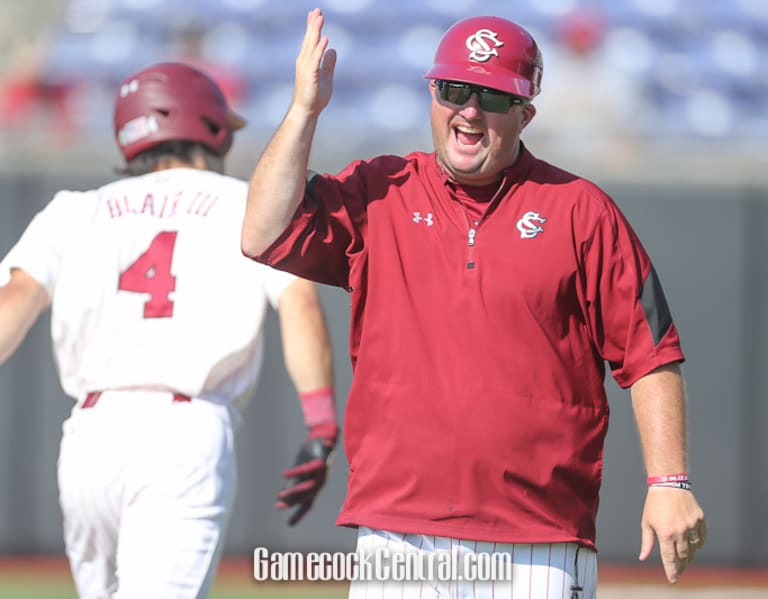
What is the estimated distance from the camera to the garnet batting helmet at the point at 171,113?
187 inches

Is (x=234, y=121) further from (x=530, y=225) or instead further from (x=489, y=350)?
(x=489, y=350)

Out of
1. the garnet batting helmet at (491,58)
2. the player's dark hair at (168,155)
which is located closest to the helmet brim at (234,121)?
the player's dark hair at (168,155)

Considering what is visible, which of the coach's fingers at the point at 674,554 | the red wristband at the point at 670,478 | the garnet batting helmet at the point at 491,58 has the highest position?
the garnet batting helmet at the point at 491,58

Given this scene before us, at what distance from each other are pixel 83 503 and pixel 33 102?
274 inches

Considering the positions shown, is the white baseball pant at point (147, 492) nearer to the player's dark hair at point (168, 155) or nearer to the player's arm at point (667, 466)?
the player's dark hair at point (168, 155)

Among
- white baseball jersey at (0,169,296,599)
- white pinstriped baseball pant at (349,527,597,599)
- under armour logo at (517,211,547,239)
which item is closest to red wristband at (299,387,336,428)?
→ white baseball jersey at (0,169,296,599)

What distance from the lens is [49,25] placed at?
12234 millimetres

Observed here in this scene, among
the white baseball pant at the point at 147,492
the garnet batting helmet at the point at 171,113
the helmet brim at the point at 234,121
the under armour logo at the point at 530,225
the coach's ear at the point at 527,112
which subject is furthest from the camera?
the helmet brim at the point at 234,121

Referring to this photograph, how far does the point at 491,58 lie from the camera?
351cm

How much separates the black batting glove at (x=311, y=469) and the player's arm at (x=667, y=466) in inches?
56.4

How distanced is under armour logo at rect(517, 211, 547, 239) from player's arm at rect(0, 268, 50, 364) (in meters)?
1.69

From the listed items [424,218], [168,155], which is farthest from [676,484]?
[168,155]

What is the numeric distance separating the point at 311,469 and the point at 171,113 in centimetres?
132

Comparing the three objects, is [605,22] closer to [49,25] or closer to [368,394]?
[49,25]
